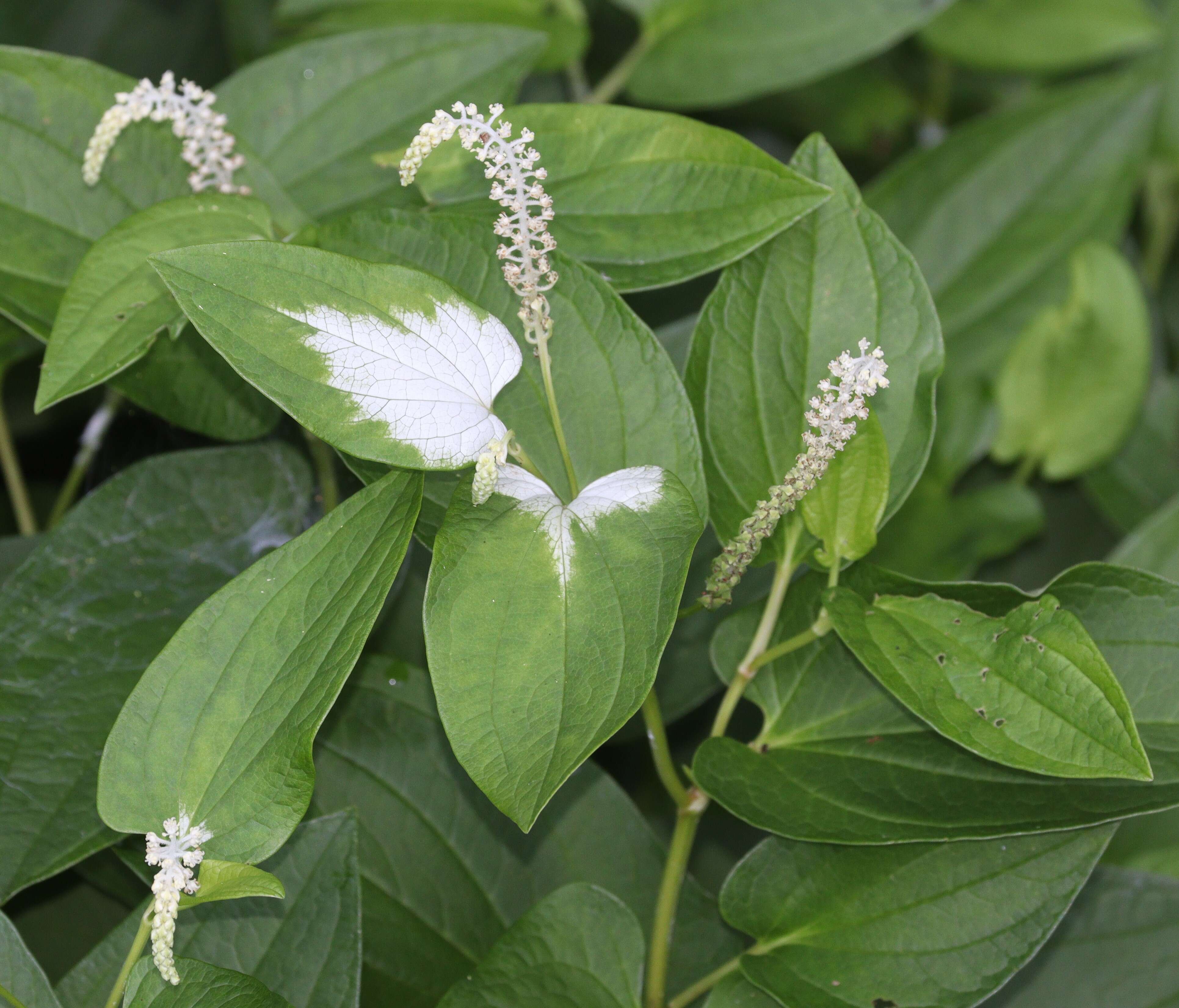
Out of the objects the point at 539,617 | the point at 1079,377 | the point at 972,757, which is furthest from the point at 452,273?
the point at 1079,377

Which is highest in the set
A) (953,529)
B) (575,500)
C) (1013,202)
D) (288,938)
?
(575,500)

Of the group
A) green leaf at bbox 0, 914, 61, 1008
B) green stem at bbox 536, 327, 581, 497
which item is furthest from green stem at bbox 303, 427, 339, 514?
green leaf at bbox 0, 914, 61, 1008

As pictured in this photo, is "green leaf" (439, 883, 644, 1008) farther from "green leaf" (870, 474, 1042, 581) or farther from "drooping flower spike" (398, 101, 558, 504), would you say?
"green leaf" (870, 474, 1042, 581)

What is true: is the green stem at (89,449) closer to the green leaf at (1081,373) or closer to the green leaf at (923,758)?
the green leaf at (923,758)

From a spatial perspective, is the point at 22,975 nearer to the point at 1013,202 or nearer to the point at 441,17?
the point at 441,17

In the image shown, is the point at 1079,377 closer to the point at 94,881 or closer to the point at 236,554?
the point at 236,554

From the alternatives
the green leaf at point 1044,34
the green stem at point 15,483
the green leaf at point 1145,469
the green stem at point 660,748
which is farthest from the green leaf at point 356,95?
the green leaf at point 1145,469

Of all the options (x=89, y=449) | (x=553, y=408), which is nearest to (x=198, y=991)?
(x=553, y=408)
